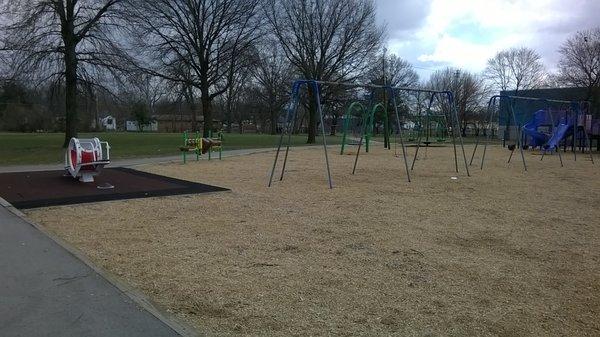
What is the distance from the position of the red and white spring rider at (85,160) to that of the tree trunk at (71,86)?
15.0m

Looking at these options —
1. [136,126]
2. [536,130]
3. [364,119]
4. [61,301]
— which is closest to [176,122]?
[136,126]

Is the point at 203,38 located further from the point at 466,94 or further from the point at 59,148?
the point at 466,94

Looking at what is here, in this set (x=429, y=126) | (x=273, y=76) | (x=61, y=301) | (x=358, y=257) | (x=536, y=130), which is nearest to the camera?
(x=61, y=301)

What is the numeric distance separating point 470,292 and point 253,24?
34907 mm

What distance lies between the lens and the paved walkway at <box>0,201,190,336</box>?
148 inches

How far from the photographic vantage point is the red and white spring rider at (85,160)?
480 inches

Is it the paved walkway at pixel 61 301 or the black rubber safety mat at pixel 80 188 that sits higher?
the black rubber safety mat at pixel 80 188

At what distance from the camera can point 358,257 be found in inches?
232

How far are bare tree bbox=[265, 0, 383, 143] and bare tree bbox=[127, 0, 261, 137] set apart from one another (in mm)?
3134

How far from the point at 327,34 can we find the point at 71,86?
19631 mm

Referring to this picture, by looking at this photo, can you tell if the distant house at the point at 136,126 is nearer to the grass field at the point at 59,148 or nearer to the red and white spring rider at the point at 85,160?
the grass field at the point at 59,148

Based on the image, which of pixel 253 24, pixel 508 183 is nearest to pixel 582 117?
pixel 508 183

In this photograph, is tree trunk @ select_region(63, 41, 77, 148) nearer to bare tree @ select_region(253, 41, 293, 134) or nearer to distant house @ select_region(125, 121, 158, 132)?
bare tree @ select_region(253, 41, 293, 134)

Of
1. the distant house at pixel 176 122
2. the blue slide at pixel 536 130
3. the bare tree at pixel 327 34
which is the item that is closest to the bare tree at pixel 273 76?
the bare tree at pixel 327 34
